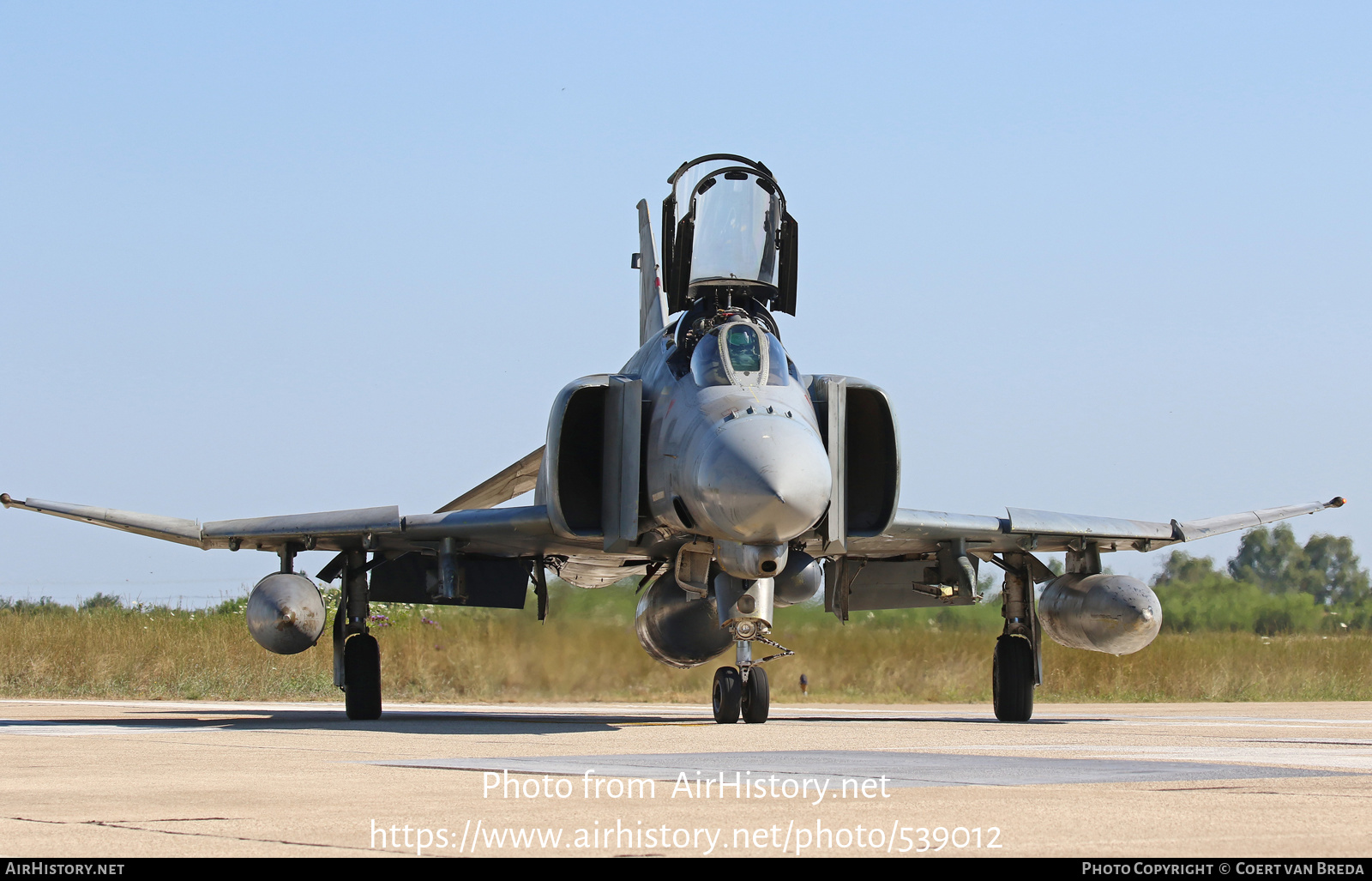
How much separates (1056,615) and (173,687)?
43.4 feet

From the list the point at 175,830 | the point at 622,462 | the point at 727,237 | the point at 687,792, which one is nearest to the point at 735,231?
the point at 727,237

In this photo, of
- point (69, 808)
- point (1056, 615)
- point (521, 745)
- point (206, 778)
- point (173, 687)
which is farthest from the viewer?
point (173, 687)

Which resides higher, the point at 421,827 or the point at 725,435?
the point at 725,435

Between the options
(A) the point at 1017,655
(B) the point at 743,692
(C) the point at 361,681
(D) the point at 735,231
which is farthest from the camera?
(A) the point at 1017,655

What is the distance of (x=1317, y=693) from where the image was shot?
888 inches

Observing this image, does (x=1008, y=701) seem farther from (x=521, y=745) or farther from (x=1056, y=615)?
(x=521, y=745)

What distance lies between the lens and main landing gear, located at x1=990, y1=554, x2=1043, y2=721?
14.4m

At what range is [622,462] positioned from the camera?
12.3m

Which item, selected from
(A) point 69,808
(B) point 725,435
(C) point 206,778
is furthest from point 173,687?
(A) point 69,808

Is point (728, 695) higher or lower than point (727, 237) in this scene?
lower

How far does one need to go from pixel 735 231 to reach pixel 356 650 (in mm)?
5231

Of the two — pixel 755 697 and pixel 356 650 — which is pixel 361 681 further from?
pixel 755 697

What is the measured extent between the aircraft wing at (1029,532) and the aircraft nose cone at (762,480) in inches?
101

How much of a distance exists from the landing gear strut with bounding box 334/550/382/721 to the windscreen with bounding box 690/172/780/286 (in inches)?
174
